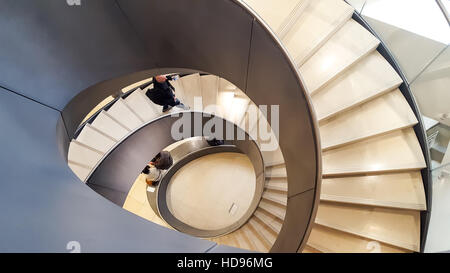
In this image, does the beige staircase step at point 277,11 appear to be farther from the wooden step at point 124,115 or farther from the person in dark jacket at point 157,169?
the person in dark jacket at point 157,169

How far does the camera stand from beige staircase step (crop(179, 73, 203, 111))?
5.73m

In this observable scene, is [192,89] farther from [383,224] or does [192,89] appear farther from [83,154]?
[383,224]

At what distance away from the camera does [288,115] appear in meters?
2.89

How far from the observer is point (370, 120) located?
10.3 ft

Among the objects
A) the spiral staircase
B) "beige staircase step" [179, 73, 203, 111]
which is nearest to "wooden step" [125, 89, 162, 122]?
"beige staircase step" [179, 73, 203, 111]

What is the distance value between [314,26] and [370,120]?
1610mm

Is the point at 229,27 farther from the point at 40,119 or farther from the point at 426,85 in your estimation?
the point at 426,85

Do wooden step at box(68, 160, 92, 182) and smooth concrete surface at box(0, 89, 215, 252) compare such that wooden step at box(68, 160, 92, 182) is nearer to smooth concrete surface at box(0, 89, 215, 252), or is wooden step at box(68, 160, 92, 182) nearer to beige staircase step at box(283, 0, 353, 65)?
smooth concrete surface at box(0, 89, 215, 252)

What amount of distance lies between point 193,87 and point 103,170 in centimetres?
294

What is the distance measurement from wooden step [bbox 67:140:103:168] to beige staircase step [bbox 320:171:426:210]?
421 cm

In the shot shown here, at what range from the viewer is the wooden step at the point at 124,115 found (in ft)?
16.1

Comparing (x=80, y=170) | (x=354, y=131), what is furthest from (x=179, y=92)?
(x=354, y=131)
